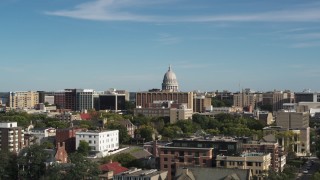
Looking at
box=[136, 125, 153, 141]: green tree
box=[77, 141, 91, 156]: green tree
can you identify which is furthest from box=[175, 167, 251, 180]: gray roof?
box=[136, 125, 153, 141]: green tree

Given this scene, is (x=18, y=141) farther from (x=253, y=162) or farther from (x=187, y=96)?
(x=187, y=96)

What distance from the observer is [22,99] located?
149875 mm

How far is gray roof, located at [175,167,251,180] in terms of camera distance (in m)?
35.7

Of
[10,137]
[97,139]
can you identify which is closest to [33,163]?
[10,137]

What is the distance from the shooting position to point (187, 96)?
407 ft

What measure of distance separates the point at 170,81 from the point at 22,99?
41.3 metres

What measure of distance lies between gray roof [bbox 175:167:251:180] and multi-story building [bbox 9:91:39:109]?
11529 cm

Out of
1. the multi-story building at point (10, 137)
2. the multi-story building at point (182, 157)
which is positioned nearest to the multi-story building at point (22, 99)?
the multi-story building at point (10, 137)

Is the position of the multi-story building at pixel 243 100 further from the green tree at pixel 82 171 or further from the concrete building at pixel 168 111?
the green tree at pixel 82 171

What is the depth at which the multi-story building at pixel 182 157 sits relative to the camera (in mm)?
42250

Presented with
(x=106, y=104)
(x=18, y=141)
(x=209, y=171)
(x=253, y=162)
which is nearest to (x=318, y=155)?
(x=253, y=162)

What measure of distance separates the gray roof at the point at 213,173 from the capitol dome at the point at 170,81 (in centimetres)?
11078

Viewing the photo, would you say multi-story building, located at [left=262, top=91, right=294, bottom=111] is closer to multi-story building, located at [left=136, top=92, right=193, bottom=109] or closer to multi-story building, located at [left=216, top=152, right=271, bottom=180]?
multi-story building, located at [left=136, top=92, right=193, bottom=109]

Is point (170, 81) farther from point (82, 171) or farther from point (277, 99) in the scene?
point (82, 171)
